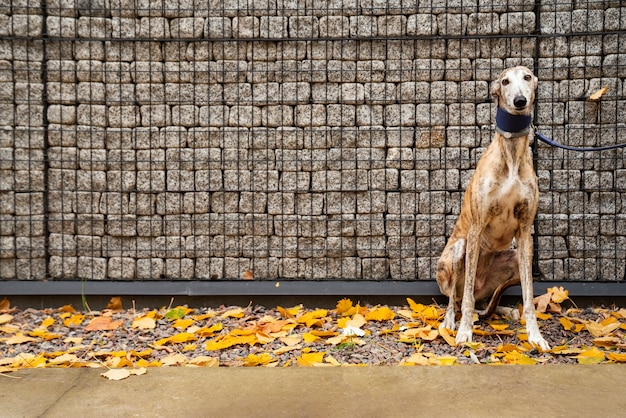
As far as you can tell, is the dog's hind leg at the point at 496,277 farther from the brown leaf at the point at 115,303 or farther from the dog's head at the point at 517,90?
the brown leaf at the point at 115,303

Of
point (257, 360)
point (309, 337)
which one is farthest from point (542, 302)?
point (257, 360)

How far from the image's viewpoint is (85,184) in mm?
4898

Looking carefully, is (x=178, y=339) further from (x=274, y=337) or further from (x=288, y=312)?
(x=288, y=312)

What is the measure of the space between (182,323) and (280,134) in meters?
1.84

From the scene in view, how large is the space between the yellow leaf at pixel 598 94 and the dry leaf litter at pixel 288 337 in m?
1.67

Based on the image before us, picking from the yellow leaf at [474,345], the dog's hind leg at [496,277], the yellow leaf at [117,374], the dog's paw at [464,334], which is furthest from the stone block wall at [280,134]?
the yellow leaf at [117,374]

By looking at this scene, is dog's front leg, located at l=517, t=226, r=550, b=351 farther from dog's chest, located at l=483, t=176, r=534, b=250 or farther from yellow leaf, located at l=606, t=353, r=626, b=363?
yellow leaf, located at l=606, t=353, r=626, b=363

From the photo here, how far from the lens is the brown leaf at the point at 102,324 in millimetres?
4227

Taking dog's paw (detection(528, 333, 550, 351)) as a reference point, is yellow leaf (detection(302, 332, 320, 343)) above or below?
below

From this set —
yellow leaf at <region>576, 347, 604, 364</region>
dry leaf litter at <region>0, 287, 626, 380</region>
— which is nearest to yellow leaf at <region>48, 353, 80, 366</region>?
dry leaf litter at <region>0, 287, 626, 380</region>

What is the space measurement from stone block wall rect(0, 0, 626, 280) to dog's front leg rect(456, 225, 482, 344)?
1.08 meters

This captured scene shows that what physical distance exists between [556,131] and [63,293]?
4.60 metres

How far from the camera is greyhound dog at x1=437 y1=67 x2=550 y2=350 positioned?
3432 millimetres

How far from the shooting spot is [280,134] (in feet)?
15.9
